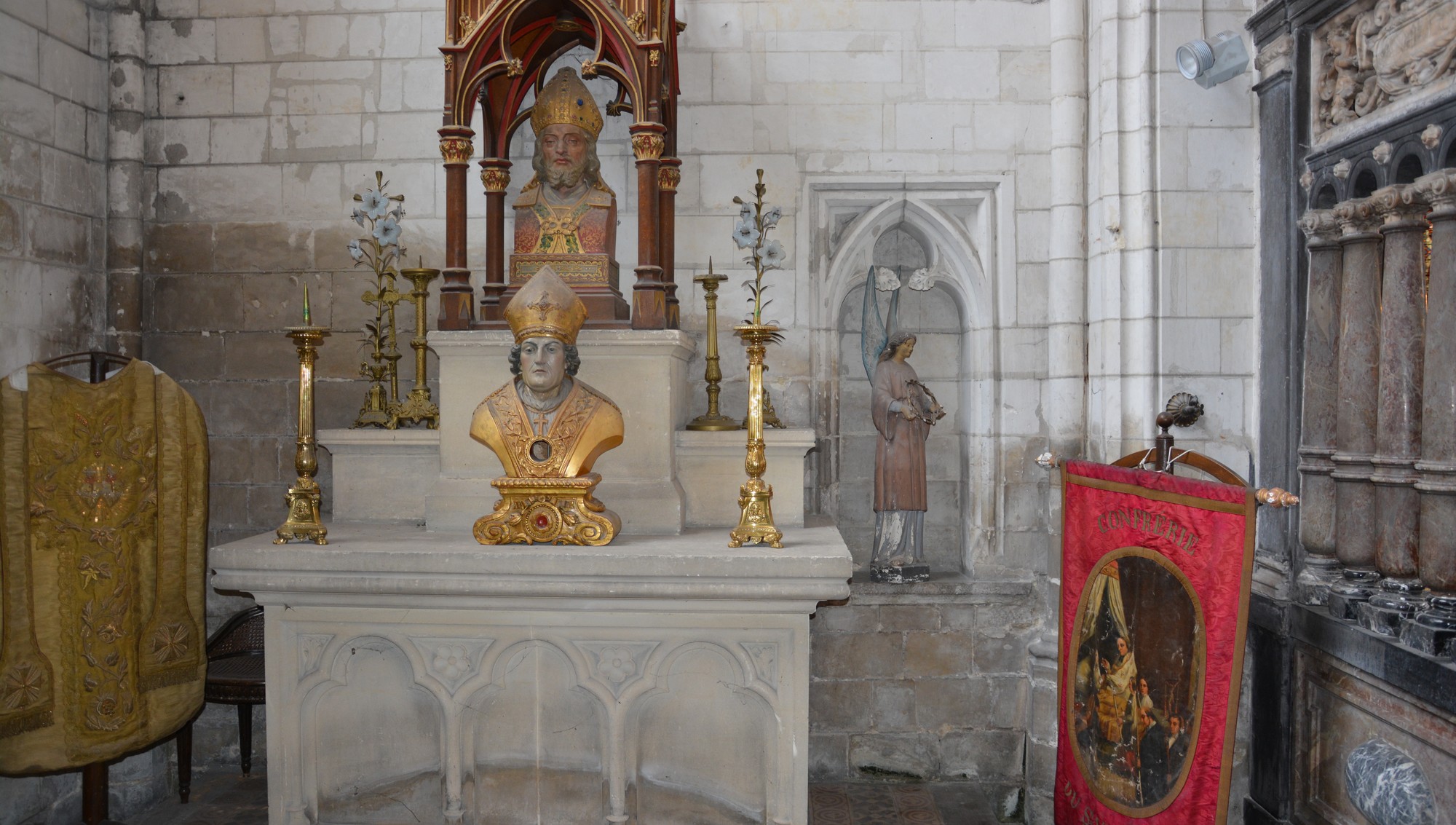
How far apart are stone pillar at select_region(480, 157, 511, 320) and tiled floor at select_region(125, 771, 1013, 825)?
8.31 ft

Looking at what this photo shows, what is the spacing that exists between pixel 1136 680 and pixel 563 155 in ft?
9.99

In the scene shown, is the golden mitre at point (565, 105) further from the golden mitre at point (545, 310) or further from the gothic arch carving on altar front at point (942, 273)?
the gothic arch carving on altar front at point (942, 273)

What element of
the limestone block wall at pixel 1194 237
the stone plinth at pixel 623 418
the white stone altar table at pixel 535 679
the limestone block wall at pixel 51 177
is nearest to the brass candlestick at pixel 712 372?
the stone plinth at pixel 623 418

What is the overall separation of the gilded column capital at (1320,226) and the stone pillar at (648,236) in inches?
99.8

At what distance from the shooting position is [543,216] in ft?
14.4

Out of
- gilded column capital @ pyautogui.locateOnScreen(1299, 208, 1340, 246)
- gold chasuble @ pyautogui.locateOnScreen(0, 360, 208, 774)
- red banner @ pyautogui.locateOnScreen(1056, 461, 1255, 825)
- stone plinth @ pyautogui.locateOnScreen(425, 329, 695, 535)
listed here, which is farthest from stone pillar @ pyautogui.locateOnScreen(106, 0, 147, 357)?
gilded column capital @ pyautogui.locateOnScreen(1299, 208, 1340, 246)

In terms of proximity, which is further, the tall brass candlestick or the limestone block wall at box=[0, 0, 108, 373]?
the limestone block wall at box=[0, 0, 108, 373]

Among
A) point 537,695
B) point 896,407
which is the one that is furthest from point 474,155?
point 537,695

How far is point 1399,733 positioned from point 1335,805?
53 centimetres

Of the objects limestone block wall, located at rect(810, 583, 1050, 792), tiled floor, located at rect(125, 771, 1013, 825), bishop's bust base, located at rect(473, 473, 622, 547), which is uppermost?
bishop's bust base, located at rect(473, 473, 622, 547)

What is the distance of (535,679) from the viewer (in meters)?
3.83

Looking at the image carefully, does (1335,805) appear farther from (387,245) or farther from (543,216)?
(387,245)

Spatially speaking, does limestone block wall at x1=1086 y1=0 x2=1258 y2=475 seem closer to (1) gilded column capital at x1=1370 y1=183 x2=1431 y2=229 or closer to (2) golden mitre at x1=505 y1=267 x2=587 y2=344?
(1) gilded column capital at x1=1370 y1=183 x2=1431 y2=229

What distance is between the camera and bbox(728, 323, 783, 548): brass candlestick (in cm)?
376
